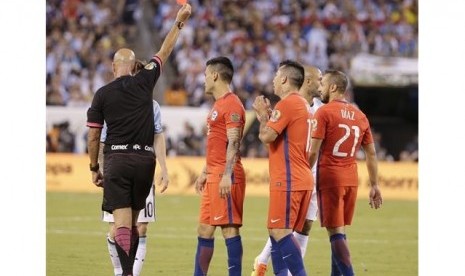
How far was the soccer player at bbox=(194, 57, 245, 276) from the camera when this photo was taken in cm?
934

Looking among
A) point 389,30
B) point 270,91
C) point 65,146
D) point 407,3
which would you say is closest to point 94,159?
point 65,146

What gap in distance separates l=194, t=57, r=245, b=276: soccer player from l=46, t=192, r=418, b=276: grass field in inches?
A: 85.4

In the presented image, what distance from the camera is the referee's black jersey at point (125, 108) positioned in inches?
364

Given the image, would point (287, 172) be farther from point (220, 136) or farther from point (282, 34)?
point (282, 34)

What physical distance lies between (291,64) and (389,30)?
67.3ft

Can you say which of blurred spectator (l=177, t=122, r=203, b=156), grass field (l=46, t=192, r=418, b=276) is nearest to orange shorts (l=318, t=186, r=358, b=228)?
grass field (l=46, t=192, r=418, b=276)

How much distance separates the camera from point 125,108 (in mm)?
9258

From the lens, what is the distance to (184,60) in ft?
95.6

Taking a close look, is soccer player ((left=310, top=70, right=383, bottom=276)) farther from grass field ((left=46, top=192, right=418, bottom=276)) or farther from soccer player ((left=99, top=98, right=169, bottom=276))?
grass field ((left=46, top=192, right=418, bottom=276))

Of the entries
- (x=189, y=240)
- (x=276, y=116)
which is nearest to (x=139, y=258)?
(x=276, y=116)

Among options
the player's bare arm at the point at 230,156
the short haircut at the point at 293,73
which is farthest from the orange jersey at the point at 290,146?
the player's bare arm at the point at 230,156

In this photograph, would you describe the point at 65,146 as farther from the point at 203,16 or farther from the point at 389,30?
the point at 389,30

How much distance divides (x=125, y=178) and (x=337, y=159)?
2.06m
